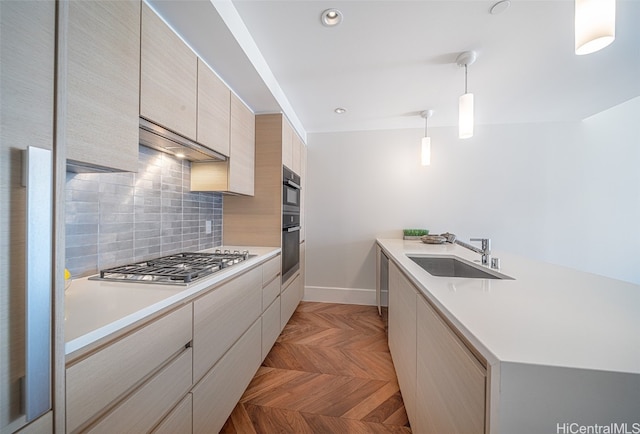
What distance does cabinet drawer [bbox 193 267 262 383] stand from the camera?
108 cm

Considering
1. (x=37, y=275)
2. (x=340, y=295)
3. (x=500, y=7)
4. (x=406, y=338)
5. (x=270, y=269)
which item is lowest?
(x=340, y=295)

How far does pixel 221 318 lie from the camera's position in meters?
1.26

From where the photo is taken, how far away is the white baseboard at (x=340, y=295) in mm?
3465

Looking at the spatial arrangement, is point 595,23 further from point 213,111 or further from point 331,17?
point 213,111

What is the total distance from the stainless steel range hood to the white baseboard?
93.0 inches

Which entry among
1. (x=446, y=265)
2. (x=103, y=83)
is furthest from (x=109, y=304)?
(x=446, y=265)

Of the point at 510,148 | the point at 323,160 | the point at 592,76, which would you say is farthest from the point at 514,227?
the point at 323,160

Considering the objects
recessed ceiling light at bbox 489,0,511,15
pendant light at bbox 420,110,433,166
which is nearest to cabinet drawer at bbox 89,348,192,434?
recessed ceiling light at bbox 489,0,511,15

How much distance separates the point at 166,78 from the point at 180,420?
1547 millimetres

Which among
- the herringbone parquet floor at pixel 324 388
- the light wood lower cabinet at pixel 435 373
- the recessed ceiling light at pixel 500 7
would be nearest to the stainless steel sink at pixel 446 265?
the light wood lower cabinet at pixel 435 373

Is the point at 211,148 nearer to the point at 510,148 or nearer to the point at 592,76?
the point at 592,76

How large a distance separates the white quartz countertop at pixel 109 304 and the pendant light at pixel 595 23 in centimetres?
187

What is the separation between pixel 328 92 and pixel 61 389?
2.62 metres

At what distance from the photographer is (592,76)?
220 cm
